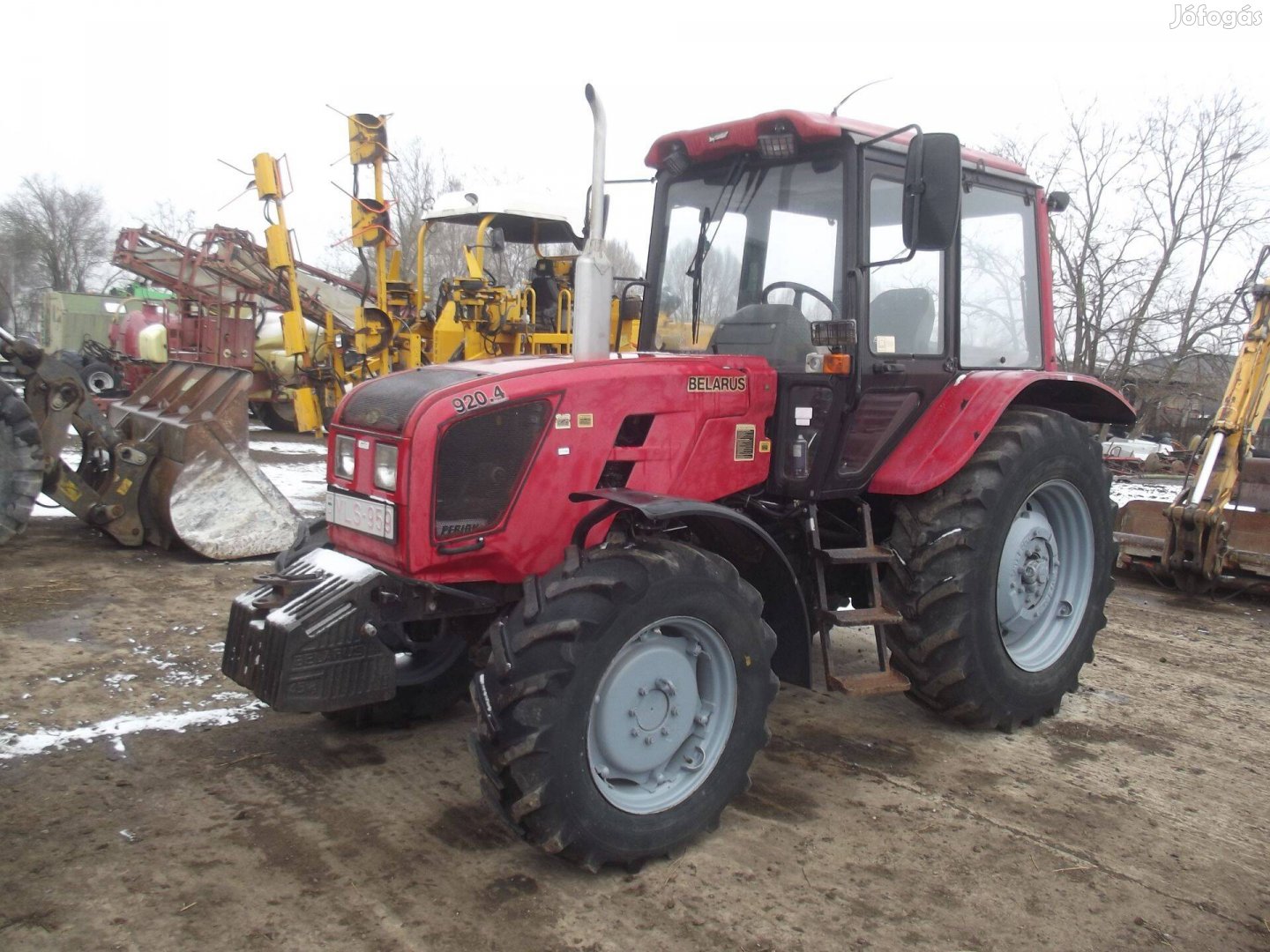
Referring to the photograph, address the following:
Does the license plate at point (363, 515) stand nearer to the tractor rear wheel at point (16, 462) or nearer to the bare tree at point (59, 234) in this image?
the tractor rear wheel at point (16, 462)

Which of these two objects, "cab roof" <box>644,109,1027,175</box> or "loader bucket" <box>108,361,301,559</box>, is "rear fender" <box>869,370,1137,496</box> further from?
"loader bucket" <box>108,361,301,559</box>

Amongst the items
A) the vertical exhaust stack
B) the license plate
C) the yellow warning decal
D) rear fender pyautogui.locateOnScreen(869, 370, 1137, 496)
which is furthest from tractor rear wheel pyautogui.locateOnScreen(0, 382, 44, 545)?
rear fender pyautogui.locateOnScreen(869, 370, 1137, 496)

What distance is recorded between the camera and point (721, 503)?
12.9 ft

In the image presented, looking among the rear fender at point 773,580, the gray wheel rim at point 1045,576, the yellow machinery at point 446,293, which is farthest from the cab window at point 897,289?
the yellow machinery at point 446,293

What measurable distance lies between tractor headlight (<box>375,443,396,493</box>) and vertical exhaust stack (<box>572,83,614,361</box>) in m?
0.72

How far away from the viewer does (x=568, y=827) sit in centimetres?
288

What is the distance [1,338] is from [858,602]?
20.7 ft

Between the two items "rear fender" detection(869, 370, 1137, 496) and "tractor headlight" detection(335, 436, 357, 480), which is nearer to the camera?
"tractor headlight" detection(335, 436, 357, 480)

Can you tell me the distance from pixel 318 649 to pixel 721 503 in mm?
1610

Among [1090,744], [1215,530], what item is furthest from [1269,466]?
[1090,744]

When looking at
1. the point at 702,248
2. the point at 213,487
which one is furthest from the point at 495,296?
the point at 702,248

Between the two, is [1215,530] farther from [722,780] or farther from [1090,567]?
[722,780]

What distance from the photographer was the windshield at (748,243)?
4004mm

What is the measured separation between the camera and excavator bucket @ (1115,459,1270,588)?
A: 6.87m
